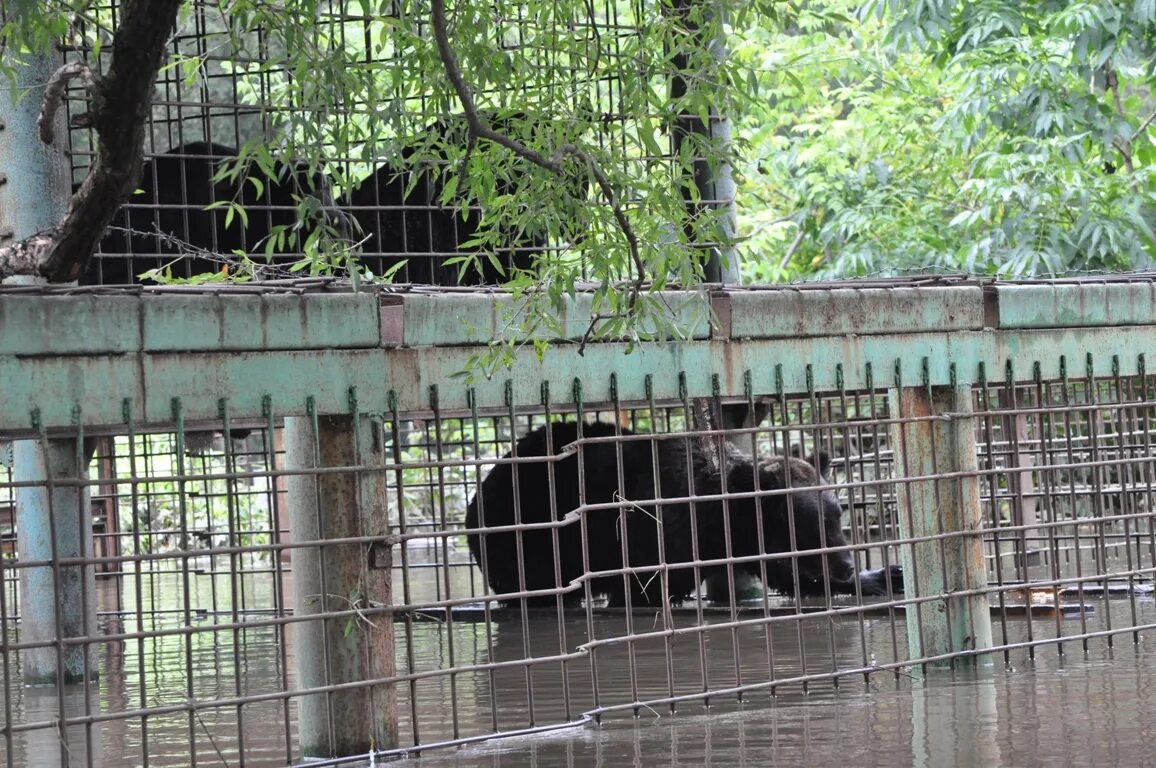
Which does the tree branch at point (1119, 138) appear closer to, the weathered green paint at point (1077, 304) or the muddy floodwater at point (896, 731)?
the weathered green paint at point (1077, 304)

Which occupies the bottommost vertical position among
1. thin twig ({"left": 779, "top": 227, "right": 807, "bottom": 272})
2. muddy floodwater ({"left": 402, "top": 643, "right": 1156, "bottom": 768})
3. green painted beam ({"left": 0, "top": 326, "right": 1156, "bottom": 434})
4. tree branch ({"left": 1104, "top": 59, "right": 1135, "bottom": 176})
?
muddy floodwater ({"left": 402, "top": 643, "right": 1156, "bottom": 768})

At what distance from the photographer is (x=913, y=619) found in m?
7.88

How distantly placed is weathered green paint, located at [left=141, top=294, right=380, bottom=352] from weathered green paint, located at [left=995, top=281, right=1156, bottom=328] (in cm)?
350

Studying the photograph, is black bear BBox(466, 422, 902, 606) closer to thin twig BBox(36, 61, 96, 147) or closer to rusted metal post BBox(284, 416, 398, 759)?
rusted metal post BBox(284, 416, 398, 759)

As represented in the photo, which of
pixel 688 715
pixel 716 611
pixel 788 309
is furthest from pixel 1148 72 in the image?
pixel 688 715

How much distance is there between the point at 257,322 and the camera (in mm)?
6012

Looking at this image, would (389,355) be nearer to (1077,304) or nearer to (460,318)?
(460,318)

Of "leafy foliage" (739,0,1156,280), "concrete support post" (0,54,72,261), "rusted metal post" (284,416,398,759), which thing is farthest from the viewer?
"leafy foliage" (739,0,1156,280)

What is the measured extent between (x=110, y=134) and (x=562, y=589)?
97.5 inches

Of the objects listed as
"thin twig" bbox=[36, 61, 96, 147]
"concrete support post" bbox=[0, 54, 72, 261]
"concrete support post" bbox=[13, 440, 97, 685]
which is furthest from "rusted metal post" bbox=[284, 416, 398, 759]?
"concrete support post" bbox=[0, 54, 72, 261]

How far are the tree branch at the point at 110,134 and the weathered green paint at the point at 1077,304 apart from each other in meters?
4.41

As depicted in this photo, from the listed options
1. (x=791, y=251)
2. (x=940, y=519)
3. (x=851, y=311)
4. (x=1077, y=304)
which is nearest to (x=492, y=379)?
(x=851, y=311)

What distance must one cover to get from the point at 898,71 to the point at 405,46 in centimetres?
1476

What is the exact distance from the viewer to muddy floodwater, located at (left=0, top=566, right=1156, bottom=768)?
6051 millimetres
